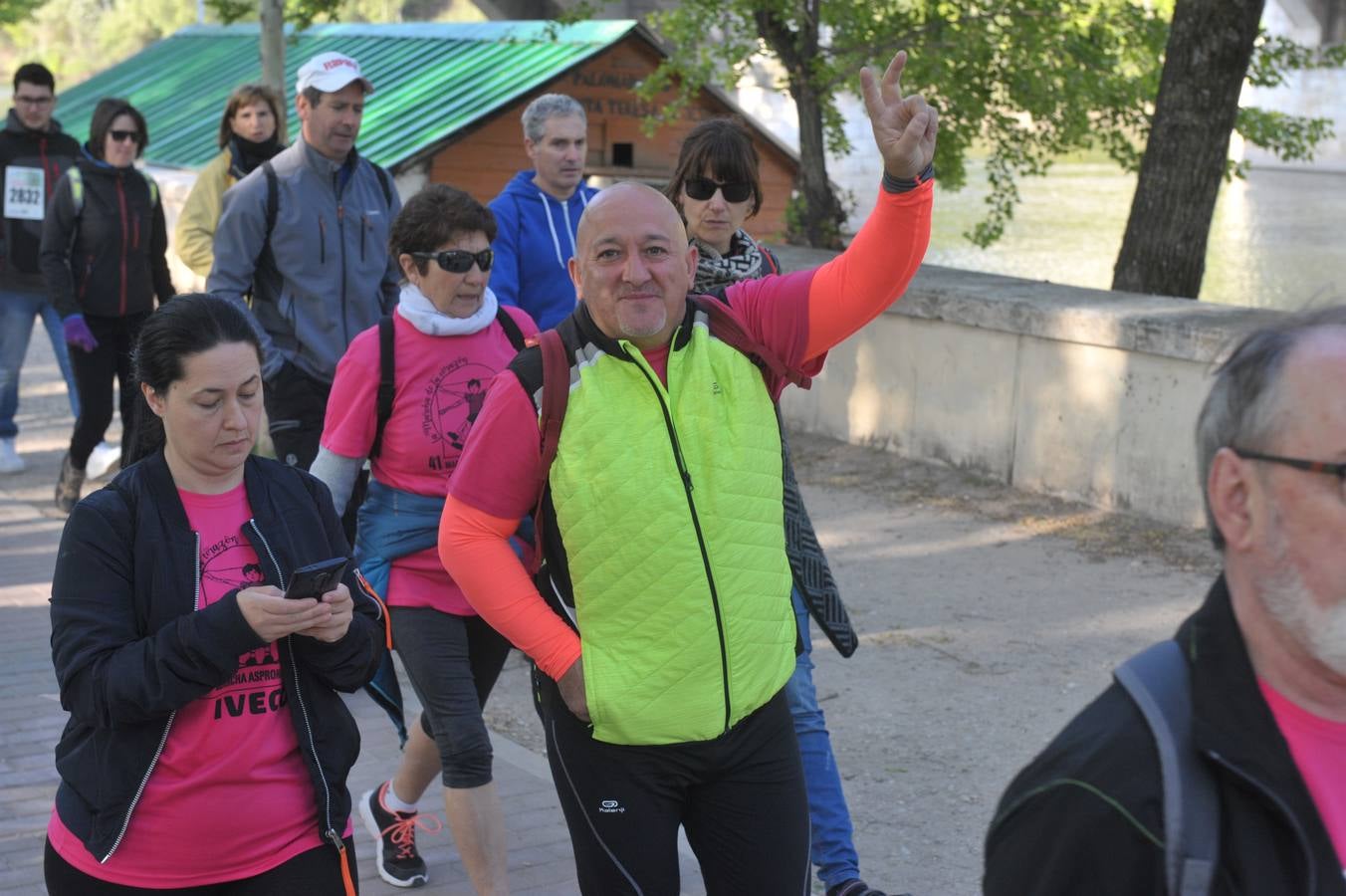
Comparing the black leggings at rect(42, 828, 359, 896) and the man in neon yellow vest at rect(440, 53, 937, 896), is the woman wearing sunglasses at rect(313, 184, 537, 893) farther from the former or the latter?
the black leggings at rect(42, 828, 359, 896)

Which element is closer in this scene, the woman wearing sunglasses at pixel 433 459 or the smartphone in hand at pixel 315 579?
the smartphone in hand at pixel 315 579

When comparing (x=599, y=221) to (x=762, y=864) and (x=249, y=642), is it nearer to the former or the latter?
(x=249, y=642)

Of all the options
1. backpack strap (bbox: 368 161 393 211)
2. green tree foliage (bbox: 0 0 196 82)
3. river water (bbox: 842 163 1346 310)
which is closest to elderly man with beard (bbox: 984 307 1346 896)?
backpack strap (bbox: 368 161 393 211)

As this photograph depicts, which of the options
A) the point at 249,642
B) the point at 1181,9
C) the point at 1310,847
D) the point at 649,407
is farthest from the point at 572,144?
the point at 1181,9

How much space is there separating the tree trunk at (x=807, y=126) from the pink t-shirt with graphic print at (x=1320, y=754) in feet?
34.9

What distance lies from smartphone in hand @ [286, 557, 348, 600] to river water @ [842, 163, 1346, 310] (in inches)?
452

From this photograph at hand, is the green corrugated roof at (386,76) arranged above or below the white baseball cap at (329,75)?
below

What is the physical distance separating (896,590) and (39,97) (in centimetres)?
558

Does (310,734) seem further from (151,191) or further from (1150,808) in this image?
(151,191)

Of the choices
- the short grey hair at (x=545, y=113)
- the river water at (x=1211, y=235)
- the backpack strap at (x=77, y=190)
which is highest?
the short grey hair at (x=545, y=113)

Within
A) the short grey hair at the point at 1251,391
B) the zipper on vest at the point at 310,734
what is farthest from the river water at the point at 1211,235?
the short grey hair at the point at 1251,391

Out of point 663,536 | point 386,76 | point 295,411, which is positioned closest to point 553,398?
point 663,536

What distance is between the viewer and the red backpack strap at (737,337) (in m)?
3.25

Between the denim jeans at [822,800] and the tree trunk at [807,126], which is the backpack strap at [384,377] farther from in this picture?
the tree trunk at [807,126]
